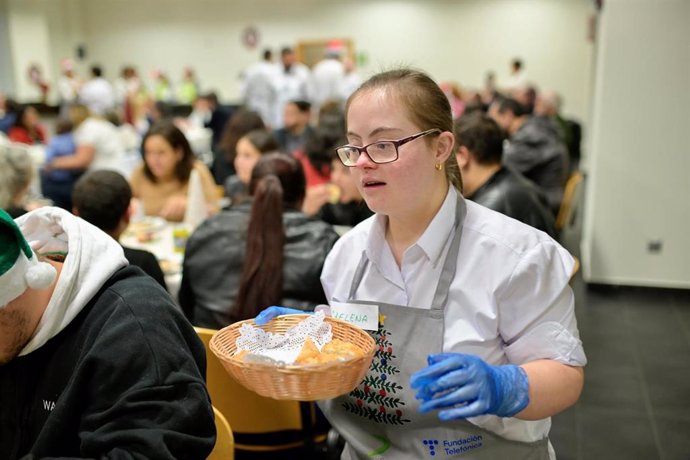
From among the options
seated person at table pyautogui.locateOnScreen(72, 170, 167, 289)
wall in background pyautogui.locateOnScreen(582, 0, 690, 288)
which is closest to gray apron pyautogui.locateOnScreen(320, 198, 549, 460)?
seated person at table pyautogui.locateOnScreen(72, 170, 167, 289)

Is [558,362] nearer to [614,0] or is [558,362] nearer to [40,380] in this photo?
[40,380]

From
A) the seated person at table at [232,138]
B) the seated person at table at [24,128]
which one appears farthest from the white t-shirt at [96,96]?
the seated person at table at [232,138]

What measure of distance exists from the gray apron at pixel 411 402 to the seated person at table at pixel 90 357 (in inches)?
14.8

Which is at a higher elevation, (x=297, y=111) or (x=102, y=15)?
(x=102, y=15)

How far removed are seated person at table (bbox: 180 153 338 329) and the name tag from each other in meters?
0.79

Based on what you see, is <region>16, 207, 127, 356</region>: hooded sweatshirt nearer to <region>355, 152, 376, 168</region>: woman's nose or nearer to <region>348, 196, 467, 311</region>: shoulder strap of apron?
<region>355, 152, 376, 168</region>: woman's nose

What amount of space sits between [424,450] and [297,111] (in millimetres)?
5023

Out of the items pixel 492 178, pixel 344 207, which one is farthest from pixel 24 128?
pixel 492 178

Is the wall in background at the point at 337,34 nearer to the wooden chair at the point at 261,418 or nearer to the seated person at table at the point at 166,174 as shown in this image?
the seated person at table at the point at 166,174

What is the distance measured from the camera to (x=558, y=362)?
128 cm

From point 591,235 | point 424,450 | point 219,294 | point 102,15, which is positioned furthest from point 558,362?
→ point 102,15

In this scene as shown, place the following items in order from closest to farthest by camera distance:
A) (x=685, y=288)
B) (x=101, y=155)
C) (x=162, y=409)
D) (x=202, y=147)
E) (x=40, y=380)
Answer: (x=162, y=409) → (x=40, y=380) → (x=685, y=288) → (x=101, y=155) → (x=202, y=147)

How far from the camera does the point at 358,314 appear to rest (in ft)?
4.71

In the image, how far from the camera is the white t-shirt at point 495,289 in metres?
1.29
